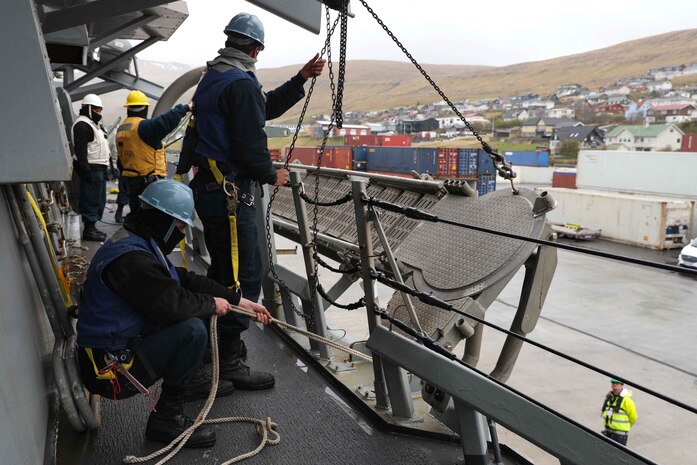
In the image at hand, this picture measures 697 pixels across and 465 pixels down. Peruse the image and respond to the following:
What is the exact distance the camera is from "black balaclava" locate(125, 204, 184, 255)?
8.15 feet

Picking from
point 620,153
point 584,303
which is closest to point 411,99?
point 620,153

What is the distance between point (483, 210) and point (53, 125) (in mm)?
2141

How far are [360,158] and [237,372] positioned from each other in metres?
34.1

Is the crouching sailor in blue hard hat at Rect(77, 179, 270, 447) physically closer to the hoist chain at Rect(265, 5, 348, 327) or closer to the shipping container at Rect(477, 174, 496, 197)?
the hoist chain at Rect(265, 5, 348, 327)

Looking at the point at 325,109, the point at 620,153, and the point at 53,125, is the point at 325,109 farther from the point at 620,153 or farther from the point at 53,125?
the point at 53,125

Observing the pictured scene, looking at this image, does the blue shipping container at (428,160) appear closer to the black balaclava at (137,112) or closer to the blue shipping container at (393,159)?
the blue shipping container at (393,159)

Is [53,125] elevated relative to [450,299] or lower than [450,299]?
elevated

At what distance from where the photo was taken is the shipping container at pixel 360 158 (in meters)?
36.6

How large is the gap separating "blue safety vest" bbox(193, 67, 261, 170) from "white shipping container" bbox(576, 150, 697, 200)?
36.1 meters

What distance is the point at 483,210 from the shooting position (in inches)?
124

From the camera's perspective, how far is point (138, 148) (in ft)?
19.2

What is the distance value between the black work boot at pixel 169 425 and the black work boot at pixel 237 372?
55cm

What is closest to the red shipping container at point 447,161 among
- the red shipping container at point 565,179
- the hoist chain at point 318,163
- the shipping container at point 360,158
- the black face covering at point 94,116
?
the shipping container at point 360,158

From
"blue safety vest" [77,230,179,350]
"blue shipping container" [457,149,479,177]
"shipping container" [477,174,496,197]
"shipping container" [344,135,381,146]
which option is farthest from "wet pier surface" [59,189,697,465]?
"shipping container" [344,135,381,146]
